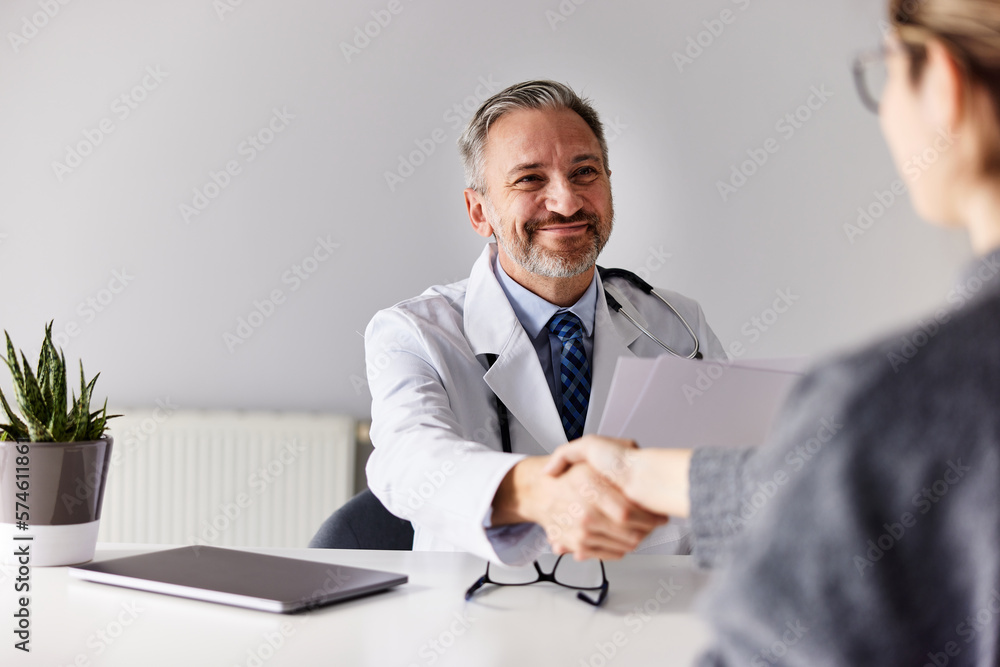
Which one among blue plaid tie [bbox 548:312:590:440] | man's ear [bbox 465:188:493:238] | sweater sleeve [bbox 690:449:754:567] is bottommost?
sweater sleeve [bbox 690:449:754:567]

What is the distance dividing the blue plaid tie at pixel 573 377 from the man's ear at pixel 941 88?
1113 millimetres

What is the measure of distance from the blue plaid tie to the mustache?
0.69 feet

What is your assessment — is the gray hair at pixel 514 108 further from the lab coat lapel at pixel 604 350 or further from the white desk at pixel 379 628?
the white desk at pixel 379 628

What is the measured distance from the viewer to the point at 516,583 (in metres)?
1.12

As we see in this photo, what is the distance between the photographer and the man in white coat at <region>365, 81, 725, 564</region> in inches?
57.7

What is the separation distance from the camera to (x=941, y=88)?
0.58 metres

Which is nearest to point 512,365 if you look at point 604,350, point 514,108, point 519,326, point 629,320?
point 519,326

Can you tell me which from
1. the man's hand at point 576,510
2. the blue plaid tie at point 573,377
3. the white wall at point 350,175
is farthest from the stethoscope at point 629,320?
the white wall at point 350,175

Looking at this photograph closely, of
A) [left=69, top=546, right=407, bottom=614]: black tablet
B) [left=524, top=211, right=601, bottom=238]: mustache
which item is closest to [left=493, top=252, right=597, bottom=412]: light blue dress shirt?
[left=524, top=211, right=601, bottom=238]: mustache

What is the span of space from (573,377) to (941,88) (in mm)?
1138

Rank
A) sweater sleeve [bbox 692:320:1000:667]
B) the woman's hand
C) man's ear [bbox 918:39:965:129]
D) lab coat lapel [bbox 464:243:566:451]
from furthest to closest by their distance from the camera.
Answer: lab coat lapel [bbox 464:243:566:451] → the woman's hand → man's ear [bbox 918:39:965:129] → sweater sleeve [bbox 692:320:1000:667]

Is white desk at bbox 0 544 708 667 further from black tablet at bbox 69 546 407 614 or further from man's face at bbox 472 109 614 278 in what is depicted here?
man's face at bbox 472 109 614 278

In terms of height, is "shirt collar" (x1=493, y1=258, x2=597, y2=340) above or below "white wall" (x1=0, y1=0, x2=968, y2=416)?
below

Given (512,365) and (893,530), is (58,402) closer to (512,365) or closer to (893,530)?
(512,365)
